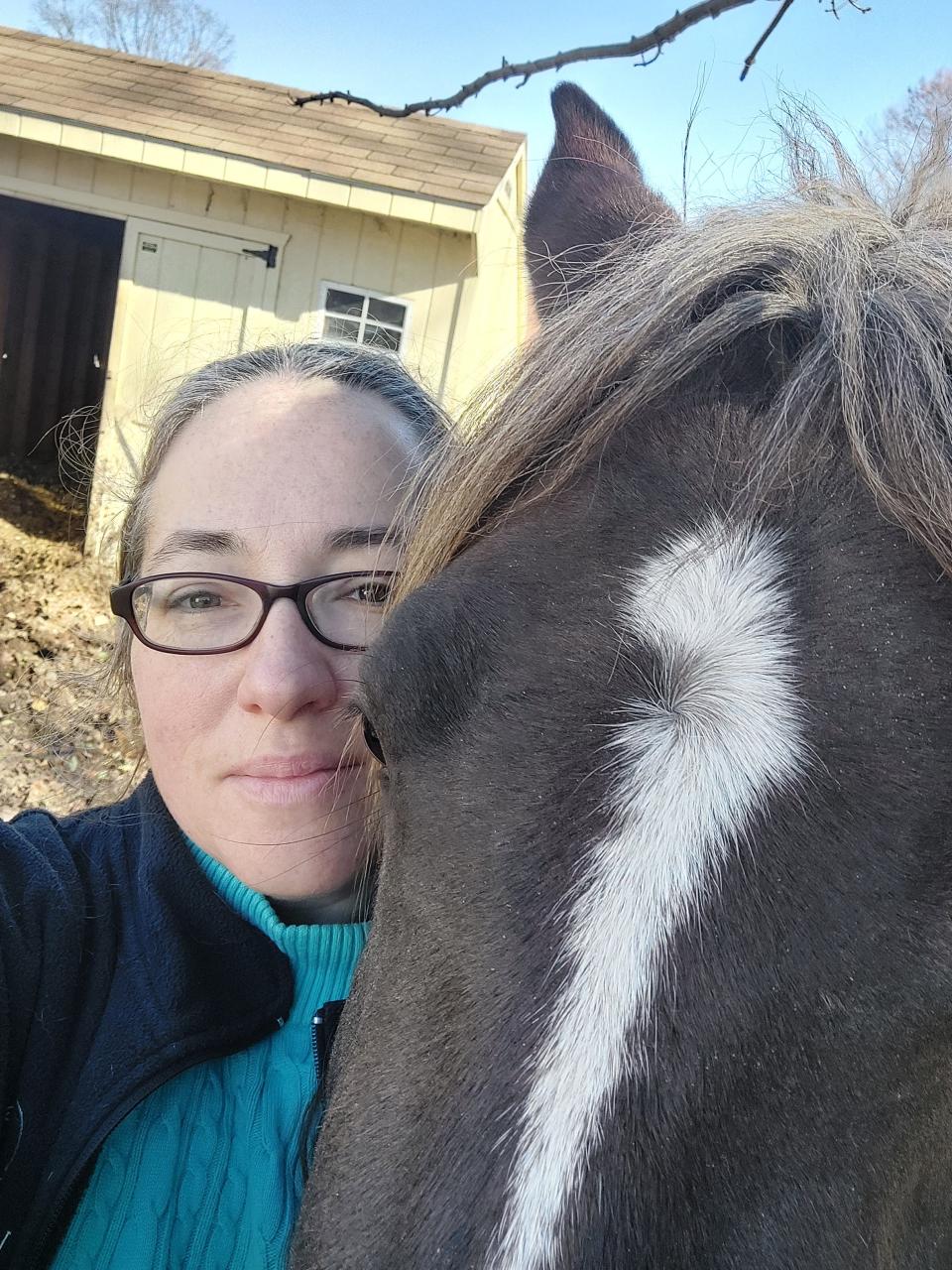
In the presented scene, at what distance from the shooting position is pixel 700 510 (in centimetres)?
112

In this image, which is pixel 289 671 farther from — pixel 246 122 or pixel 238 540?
pixel 246 122

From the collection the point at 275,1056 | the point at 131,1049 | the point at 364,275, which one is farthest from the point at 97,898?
the point at 364,275

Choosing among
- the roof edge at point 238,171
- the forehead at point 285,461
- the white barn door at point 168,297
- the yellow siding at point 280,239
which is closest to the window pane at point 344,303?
the yellow siding at point 280,239

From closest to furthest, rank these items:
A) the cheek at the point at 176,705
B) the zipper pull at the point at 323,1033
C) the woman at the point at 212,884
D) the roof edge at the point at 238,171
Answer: the woman at the point at 212,884
the zipper pull at the point at 323,1033
the cheek at the point at 176,705
the roof edge at the point at 238,171

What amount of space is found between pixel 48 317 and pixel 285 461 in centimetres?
1290

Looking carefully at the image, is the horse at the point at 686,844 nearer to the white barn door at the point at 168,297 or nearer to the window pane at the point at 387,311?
the window pane at the point at 387,311

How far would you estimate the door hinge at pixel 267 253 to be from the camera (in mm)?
7977

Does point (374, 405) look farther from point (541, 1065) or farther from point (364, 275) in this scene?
point (364, 275)

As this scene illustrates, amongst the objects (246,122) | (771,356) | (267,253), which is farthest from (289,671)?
(246,122)

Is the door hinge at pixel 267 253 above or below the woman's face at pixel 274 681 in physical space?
above

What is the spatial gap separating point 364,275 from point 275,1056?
7629 millimetres

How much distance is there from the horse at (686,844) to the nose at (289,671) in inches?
7.5

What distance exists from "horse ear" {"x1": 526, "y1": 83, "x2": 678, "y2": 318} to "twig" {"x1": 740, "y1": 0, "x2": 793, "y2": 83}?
2.78ft

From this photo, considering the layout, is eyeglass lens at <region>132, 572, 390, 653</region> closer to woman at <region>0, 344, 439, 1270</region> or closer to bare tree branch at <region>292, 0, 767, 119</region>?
woman at <region>0, 344, 439, 1270</region>
